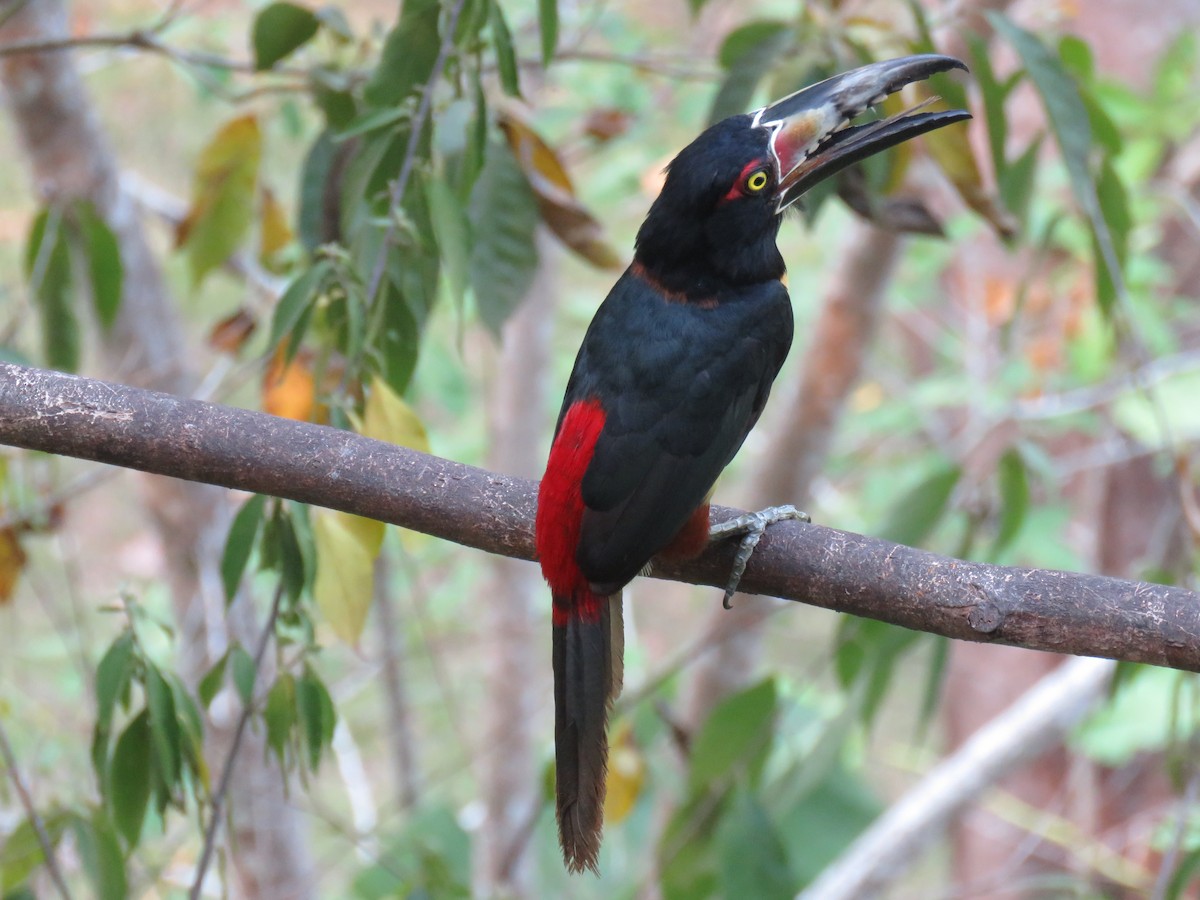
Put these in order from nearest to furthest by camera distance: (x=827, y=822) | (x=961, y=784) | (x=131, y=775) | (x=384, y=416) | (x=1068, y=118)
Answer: (x=131, y=775), (x=384, y=416), (x=1068, y=118), (x=961, y=784), (x=827, y=822)

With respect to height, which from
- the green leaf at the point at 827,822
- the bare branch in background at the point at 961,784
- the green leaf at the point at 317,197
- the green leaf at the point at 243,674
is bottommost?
the green leaf at the point at 827,822

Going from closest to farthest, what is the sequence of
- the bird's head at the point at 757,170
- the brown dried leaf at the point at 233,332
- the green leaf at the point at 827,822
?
1. the bird's head at the point at 757,170
2. the brown dried leaf at the point at 233,332
3. the green leaf at the point at 827,822

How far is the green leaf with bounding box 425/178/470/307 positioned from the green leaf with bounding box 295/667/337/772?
0.58m

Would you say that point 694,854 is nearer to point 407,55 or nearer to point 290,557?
point 290,557

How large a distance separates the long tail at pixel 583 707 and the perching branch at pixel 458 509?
0.66 feet

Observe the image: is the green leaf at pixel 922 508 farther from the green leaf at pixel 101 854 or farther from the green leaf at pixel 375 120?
the green leaf at pixel 101 854

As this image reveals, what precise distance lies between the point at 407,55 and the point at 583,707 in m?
1.06

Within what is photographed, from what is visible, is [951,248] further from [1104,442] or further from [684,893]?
[684,893]

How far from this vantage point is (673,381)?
2.02 metres

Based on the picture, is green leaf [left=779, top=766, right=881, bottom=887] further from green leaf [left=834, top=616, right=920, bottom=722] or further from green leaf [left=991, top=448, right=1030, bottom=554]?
green leaf [left=991, top=448, right=1030, bottom=554]

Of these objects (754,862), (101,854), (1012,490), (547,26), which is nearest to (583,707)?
(101,854)

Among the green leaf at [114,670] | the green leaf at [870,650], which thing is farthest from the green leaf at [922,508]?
the green leaf at [114,670]

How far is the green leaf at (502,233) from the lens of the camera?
227cm

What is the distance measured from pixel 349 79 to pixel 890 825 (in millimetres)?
2579
